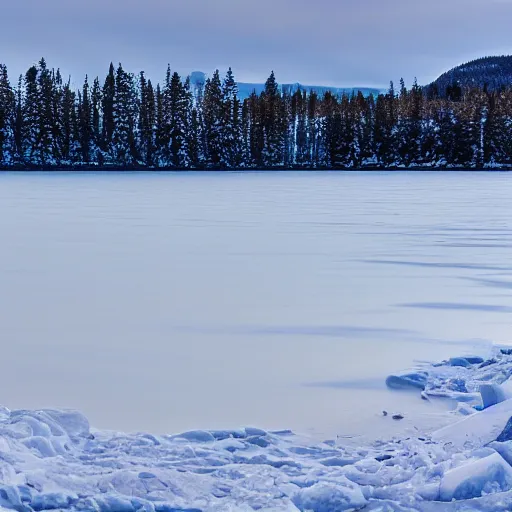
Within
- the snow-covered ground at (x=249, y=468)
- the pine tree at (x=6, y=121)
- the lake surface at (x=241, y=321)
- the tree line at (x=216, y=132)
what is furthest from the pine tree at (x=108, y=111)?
the snow-covered ground at (x=249, y=468)

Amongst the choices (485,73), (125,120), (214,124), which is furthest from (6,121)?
(485,73)

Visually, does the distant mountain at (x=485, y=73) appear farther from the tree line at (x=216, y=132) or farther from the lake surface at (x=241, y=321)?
the lake surface at (x=241, y=321)

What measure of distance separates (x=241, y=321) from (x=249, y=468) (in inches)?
92.7

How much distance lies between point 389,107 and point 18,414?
80530 mm

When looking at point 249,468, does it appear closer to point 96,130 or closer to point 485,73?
point 96,130

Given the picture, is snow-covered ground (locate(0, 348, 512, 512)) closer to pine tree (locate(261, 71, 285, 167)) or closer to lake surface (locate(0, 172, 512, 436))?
lake surface (locate(0, 172, 512, 436))

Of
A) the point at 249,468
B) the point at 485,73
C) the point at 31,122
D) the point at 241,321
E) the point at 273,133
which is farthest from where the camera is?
the point at 485,73

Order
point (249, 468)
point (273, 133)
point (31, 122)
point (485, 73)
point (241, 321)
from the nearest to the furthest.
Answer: point (249, 468) < point (241, 321) < point (31, 122) < point (273, 133) < point (485, 73)

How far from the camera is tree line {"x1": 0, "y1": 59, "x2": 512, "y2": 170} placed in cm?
6241

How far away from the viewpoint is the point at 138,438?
2.79m

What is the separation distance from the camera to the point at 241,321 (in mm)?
4863

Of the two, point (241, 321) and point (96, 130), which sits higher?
point (96, 130)

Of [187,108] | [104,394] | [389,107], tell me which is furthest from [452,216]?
[389,107]

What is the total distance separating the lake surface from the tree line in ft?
175
